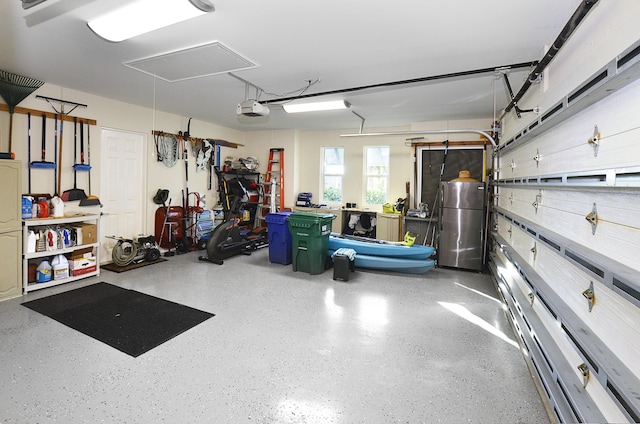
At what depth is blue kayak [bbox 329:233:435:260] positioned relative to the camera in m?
5.11

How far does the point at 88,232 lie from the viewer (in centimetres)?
469

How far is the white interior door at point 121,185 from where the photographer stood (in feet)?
17.9

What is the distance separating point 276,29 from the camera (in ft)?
9.13

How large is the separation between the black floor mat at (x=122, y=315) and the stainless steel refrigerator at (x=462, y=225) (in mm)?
4231

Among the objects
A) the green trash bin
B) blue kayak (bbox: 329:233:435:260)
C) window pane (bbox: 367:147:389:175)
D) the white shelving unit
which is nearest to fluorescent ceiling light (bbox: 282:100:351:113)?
the green trash bin

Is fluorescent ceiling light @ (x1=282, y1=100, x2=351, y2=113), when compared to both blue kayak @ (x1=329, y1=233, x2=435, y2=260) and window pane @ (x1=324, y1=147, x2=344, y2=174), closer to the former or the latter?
blue kayak @ (x1=329, y1=233, x2=435, y2=260)

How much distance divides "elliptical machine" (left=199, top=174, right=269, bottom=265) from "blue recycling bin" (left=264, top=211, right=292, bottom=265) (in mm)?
875

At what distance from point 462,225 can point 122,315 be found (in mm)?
5292

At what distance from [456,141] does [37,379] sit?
7.04 metres

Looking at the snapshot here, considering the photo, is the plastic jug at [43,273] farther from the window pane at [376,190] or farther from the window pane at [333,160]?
the window pane at [376,190]

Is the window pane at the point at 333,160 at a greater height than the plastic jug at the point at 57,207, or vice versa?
the window pane at the point at 333,160

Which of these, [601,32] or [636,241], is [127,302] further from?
[601,32]

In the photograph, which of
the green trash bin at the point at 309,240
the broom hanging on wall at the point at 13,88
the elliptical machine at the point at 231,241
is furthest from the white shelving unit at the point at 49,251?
the green trash bin at the point at 309,240

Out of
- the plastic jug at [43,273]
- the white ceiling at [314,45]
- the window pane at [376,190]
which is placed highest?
the white ceiling at [314,45]
